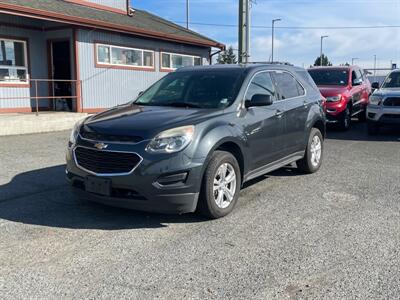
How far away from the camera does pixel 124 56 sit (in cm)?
1697

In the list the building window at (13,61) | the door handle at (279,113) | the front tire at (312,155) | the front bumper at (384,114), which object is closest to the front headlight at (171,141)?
the door handle at (279,113)

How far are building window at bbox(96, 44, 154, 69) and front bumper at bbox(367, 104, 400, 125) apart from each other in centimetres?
931

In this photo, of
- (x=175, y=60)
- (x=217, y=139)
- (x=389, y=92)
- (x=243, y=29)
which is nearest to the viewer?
(x=217, y=139)

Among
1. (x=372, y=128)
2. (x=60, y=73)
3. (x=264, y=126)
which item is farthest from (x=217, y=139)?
(x=60, y=73)

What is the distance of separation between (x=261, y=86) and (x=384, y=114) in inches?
260

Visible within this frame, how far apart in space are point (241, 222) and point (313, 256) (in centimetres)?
110

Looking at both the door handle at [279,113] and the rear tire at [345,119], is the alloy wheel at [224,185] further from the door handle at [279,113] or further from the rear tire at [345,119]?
the rear tire at [345,119]

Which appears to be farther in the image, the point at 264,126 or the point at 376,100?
the point at 376,100

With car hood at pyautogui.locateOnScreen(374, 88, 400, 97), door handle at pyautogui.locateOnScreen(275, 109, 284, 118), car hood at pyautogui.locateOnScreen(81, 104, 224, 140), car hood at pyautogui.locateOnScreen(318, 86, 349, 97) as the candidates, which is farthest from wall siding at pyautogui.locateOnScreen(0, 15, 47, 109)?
car hood at pyautogui.locateOnScreen(374, 88, 400, 97)

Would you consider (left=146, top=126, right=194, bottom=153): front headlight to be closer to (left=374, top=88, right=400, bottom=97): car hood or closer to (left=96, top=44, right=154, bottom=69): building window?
(left=374, top=88, right=400, bottom=97): car hood

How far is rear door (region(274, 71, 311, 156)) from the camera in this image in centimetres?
655

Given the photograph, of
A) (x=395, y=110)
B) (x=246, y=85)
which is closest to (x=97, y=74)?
(x=395, y=110)

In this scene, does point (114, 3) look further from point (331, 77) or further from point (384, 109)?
point (384, 109)

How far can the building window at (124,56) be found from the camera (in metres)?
16.0
